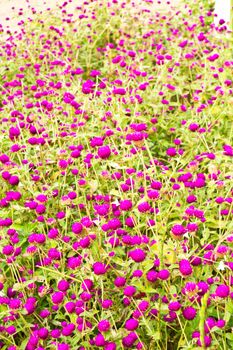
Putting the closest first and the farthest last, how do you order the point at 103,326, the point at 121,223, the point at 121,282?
the point at 103,326
the point at 121,282
the point at 121,223

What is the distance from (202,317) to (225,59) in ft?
10.4

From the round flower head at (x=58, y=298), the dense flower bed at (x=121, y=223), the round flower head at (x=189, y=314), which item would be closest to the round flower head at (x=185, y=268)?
the dense flower bed at (x=121, y=223)

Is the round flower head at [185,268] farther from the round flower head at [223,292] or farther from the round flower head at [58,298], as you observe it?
the round flower head at [58,298]

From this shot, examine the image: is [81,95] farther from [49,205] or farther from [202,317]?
[202,317]

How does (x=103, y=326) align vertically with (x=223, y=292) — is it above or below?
below

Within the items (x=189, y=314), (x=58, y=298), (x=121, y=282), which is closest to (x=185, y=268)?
(x=189, y=314)

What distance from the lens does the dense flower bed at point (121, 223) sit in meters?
1.79

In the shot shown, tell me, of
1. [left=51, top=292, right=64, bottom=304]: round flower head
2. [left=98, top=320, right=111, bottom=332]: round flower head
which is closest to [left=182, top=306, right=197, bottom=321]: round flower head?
[left=98, top=320, right=111, bottom=332]: round flower head

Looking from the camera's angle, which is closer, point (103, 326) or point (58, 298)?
point (103, 326)

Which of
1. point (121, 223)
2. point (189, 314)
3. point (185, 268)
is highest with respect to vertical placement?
point (185, 268)

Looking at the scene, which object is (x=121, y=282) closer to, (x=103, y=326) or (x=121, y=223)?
(x=103, y=326)

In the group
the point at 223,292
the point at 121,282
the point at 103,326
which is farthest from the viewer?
the point at 121,282

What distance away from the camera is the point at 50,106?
3006 mm

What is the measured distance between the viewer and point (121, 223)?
2.41 m
